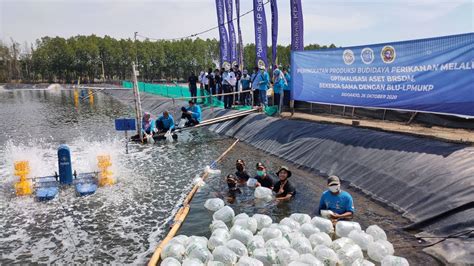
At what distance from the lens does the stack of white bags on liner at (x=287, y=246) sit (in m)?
6.19

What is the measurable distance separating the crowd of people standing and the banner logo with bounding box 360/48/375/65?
539 centimetres

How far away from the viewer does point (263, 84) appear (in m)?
20.3

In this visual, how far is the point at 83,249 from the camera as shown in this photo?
7602 millimetres

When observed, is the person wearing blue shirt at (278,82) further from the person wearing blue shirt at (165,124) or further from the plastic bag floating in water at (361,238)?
the plastic bag floating in water at (361,238)

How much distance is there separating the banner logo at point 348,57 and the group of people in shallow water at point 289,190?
621cm

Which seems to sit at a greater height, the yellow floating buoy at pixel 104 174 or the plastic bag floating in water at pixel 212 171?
the yellow floating buoy at pixel 104 174

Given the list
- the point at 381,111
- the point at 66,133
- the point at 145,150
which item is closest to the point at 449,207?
the point at 381,111

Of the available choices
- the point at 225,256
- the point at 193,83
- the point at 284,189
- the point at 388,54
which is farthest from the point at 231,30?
the point at 225,256

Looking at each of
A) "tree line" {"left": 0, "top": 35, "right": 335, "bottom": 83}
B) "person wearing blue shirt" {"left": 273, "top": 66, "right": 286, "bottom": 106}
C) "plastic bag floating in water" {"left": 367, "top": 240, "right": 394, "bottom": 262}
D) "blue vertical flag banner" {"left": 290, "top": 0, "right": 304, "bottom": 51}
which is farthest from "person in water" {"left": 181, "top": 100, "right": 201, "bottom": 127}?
"tree line" {"left": 0, "top": 35, "right": 335, "bottom": 83}

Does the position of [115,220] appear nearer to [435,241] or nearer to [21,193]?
[21,193]

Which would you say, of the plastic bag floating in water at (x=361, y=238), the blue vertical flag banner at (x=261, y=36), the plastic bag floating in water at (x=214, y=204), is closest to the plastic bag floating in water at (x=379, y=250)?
the plastic bag floating in water at (x=361, y=238)

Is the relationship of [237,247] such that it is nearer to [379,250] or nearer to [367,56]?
[379,250]

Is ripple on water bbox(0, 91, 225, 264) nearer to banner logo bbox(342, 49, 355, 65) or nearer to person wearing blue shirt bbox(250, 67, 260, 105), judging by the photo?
person wearing blue shirt bbox(250, 67, 260, 105)

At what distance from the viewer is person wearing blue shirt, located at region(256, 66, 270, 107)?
20125mm
